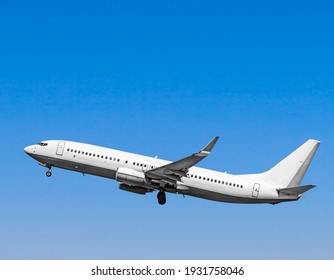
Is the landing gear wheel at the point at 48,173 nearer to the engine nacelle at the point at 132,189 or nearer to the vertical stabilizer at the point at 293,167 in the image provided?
the engine nacelle at the point at 132,189

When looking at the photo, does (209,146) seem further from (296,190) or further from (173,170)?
(296,190)

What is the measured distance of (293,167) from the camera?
2625 inches

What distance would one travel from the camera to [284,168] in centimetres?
6681

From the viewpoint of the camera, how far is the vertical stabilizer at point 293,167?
66250 millimetres

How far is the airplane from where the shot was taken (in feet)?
209

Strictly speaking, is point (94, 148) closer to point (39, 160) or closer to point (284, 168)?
point (39, 160)

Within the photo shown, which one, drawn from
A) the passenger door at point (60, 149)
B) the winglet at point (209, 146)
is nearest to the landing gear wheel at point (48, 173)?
A: the passenger door at point (60, 149)

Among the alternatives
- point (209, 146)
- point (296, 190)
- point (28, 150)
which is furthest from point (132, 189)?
point (296, 190)
